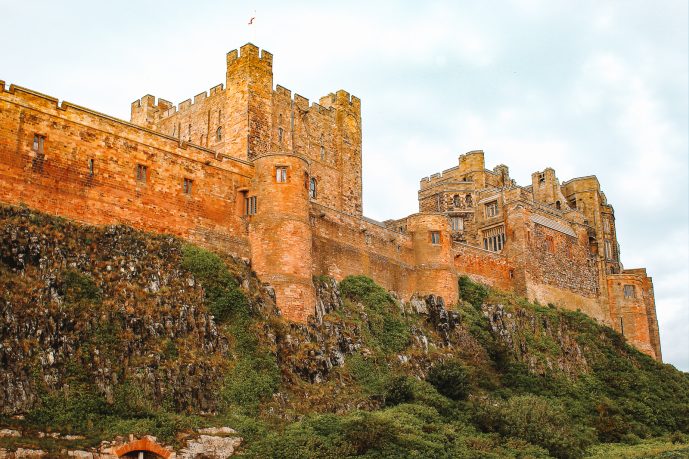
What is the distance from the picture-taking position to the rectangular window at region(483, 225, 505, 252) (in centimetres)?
6203

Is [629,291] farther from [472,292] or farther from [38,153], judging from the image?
[38,153]

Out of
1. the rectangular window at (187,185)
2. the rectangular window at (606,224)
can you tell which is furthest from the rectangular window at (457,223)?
the rectangular window at (187,185)

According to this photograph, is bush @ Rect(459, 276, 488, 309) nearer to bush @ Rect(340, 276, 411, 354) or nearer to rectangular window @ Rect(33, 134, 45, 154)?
bush @ Rect(340, 276, 411, 354)

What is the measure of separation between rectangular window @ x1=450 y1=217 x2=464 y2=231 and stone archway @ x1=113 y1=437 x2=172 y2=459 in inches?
1582

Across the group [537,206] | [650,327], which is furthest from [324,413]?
[650,327]

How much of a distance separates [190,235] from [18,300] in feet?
35.4

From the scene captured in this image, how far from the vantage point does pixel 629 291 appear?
67188 millimetres

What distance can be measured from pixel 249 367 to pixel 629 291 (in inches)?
1603

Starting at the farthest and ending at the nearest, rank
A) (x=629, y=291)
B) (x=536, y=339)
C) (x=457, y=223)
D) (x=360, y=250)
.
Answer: (x=629, y=291)
(x=457, y=223)
(x=536, y=339)
(x=360, y=250)

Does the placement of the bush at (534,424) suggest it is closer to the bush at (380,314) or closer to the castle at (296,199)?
the bush at (380,314)

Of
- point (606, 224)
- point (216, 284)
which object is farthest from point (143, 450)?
point (606, 224)

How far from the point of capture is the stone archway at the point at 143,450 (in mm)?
29109

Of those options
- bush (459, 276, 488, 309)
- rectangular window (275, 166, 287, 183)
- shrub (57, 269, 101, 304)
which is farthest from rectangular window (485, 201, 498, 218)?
shrub (57, 269, 101, 304)

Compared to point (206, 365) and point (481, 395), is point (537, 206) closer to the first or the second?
point (481, 395)
